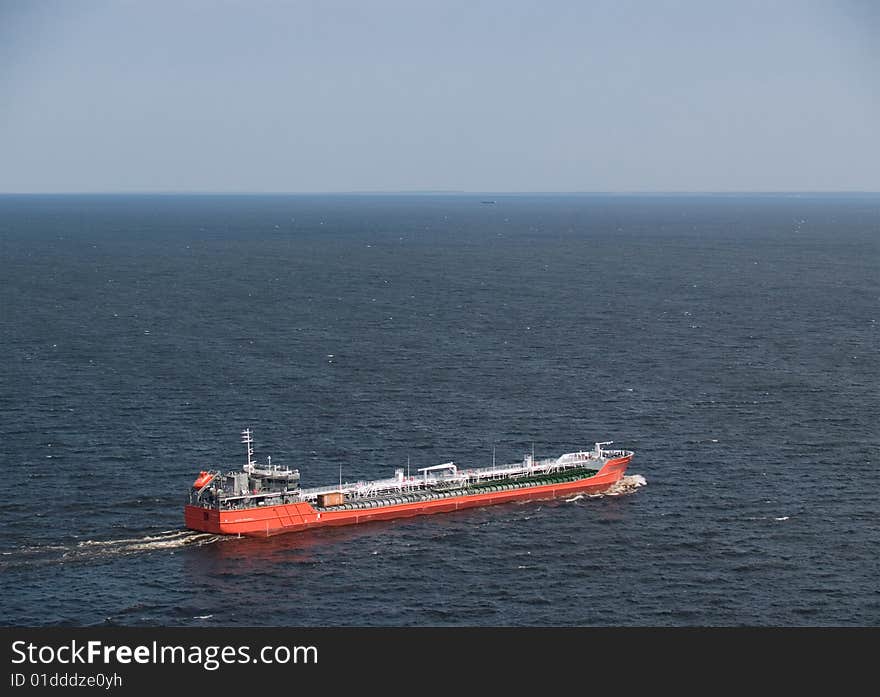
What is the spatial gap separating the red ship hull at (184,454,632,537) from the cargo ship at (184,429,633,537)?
107 mm

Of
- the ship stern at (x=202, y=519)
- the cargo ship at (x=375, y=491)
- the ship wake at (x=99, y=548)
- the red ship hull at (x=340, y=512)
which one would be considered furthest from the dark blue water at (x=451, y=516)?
the cargo ship at (x=375, y=491)

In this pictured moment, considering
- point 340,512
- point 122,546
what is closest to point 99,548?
point 122,546

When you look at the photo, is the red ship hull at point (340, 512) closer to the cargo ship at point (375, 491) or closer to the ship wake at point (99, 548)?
the cargo ship at point (375, 491)

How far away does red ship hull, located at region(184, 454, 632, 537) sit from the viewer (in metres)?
135

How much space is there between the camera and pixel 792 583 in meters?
120

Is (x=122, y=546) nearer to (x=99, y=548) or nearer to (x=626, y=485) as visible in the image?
(x=99, y=548)

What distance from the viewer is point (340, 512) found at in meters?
141

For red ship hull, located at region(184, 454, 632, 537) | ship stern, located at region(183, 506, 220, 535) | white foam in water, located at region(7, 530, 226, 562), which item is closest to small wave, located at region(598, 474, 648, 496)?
red ship hull, located at region(184, 454, 632, 537)

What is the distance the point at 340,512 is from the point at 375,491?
251 inches

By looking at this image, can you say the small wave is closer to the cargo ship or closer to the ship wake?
the cargo ship

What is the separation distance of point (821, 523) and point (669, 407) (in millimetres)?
53458

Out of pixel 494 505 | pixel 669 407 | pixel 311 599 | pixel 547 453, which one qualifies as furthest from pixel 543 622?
pixel 669 407

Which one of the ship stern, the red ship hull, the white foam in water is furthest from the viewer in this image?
the red ship hull
